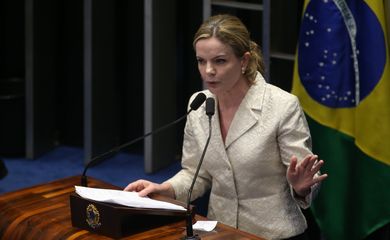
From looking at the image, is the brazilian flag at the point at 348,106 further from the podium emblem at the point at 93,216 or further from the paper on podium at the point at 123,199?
the podium emblem at the point at 93,216

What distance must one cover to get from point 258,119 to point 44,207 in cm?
74

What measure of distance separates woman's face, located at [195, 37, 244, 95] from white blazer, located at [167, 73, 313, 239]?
0.15m

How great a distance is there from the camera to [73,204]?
213 cm

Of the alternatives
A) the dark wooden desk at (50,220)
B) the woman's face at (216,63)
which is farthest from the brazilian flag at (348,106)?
the dark wooden desk at (50,220)

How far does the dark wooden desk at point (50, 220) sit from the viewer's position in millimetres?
2072

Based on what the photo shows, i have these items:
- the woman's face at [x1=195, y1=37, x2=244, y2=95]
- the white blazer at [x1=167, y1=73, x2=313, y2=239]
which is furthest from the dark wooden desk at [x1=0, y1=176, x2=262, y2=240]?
the woman's face at [x1=195, y1=37, x2=244, y2=95]

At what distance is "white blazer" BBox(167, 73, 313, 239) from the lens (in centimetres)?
237

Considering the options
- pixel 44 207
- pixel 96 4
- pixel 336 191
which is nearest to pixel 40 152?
pixel 96 4

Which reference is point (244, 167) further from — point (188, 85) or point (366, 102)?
point (188, 85)

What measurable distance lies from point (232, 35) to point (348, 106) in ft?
4.23

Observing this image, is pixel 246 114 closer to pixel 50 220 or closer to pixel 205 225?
pixel 205 225

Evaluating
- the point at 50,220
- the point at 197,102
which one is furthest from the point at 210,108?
the point at 50,220

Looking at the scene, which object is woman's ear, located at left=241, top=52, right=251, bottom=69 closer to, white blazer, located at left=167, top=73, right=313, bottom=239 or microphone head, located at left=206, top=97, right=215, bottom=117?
white blazer, located at left=167, top=73, right=313, bottom=239

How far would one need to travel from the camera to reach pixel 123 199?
2086 mm
